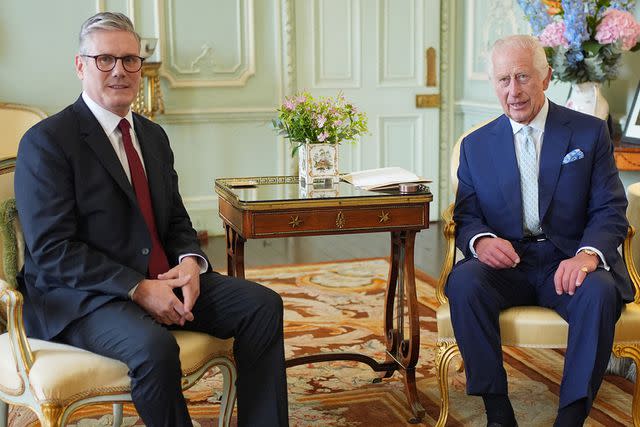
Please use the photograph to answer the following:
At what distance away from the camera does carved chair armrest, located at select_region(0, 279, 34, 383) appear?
231cm

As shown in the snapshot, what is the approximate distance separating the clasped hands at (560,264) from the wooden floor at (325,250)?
90.6 inches

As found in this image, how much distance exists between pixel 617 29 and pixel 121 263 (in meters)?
2.52

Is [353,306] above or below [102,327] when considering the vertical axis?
below

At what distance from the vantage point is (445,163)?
276 inches

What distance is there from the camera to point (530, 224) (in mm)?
3045

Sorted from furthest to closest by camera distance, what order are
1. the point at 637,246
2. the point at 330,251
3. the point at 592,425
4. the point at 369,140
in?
the point at 369,140
the point at 330,251
the point at 637,246
the point at 592,425

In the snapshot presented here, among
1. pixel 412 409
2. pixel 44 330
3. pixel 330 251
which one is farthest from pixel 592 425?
pixel 330 251

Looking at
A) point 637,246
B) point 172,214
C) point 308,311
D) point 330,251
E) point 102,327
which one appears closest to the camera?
point 102,327

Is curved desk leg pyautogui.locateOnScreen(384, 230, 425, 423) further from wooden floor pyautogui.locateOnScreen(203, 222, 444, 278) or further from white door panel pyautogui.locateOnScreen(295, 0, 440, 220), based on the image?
white door panel pyautogui.locateOnScreen(295, 0, 440, 220)

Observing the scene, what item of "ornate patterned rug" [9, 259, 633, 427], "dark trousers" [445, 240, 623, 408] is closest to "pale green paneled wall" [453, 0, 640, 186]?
"ornate patterned rug" [9, 259, 633, 427]

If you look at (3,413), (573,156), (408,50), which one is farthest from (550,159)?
(408,50)

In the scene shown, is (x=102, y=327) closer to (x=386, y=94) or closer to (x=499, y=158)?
A: (x=499, y=158)

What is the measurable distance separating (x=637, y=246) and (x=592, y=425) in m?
0.73

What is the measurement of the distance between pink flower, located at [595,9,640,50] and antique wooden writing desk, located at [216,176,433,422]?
4.65 feet
